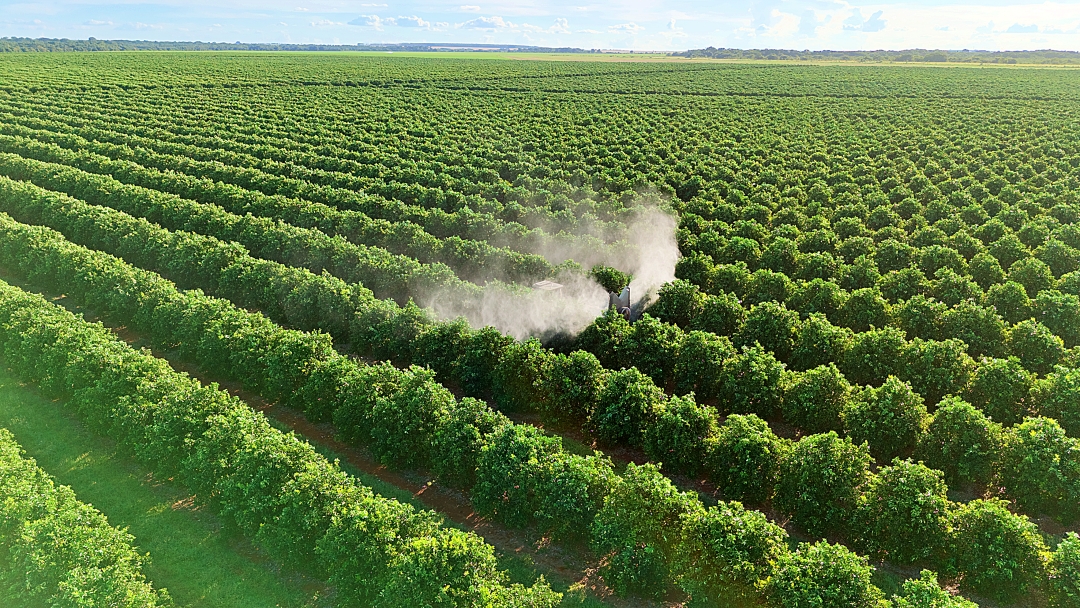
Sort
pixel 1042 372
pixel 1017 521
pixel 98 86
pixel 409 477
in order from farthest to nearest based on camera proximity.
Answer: pixel 98 86
pixel 1042 372
pixel 409 477
pixel 1017 521

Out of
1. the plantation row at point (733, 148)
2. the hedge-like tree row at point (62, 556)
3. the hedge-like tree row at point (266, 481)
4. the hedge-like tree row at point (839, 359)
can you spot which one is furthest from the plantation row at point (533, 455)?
the plantation row at point (733, 148)

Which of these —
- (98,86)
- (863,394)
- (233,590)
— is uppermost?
(98,86)

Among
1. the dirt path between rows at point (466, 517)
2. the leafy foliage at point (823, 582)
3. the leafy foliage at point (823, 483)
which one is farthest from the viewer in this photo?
the leafy foliage at point (823, 483)

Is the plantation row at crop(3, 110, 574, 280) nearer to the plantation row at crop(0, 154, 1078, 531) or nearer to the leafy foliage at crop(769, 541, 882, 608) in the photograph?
the plantation row at crop(0, 154, 1078, 531)

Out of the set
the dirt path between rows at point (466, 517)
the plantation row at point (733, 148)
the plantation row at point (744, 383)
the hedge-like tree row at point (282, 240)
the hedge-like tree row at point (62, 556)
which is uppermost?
the plantation row at point (733, 148)

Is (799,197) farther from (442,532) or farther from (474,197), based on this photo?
(442,532)

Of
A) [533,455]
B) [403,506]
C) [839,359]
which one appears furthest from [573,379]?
[839,359]

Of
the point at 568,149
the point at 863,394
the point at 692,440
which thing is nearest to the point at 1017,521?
the point at 863,394

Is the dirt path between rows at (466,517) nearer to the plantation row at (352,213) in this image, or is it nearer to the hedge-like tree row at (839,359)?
the hedge-like tree row at (839,359)
